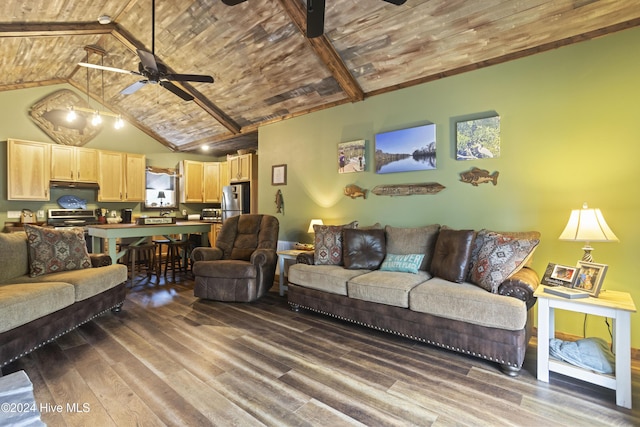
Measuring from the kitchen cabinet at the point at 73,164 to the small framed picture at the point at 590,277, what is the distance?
7.52 metres

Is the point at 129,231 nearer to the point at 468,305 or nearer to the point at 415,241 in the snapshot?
the point at 415,241

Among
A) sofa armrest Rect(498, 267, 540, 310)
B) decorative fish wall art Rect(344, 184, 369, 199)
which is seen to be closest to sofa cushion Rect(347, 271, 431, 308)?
sofa armrest Rect(498, 267, 540, 310)

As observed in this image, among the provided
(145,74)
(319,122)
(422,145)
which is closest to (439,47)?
(422,145)

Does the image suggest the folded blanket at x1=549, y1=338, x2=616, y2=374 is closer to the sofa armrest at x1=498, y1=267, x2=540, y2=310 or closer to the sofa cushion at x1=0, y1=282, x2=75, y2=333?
the sofa armrest at x1=498, y1=267, x2=540, y2=310

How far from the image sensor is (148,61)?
3.17 m

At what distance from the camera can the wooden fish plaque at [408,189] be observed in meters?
3.54

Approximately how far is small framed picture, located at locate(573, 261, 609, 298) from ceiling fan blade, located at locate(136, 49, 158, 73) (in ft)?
14.1

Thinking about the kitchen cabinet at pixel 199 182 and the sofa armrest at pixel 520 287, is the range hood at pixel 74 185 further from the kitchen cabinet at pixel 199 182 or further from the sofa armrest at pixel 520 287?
the sofa armrest at pixel 520 287

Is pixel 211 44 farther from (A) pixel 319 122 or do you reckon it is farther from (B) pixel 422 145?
(B) pixel 422 145

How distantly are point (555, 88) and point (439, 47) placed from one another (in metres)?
1.15

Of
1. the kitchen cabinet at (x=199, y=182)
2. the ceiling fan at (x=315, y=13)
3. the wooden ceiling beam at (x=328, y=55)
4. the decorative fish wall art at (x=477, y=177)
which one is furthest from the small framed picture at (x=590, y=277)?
the kitchen cabinet at (x=199, y=182)

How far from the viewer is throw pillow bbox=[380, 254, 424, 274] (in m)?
3.12

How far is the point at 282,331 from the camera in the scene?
2982 mm

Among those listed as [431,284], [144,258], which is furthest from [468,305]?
[144,258]
